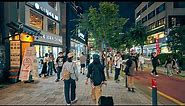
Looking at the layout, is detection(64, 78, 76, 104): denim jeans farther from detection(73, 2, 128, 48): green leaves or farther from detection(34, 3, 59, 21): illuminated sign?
detection(34, 3, 59, 21): illuminated sign

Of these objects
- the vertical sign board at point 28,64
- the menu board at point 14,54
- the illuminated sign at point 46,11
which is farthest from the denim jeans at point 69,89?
the illuminated sign at point 46,11

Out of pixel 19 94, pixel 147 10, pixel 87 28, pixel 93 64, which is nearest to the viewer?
pixel 93 64

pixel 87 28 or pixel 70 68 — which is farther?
pixel 87 28

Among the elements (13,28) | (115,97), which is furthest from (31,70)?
(115,97)

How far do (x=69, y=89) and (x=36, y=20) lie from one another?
862 inches

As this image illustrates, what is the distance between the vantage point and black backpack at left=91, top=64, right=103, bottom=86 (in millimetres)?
10459

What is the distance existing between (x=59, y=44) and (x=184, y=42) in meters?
20.0

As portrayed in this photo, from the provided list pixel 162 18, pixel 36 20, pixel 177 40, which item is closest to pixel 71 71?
pixel 36 20

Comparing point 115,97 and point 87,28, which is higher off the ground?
point 87,28

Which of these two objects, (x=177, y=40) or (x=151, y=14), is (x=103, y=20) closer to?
(x=177, y=40)

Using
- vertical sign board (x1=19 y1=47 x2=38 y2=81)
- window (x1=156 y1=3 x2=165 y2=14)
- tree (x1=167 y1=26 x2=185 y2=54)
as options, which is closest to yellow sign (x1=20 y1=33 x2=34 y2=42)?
vertical sign board (x1=19 y1=47 x2=38 y2=81)

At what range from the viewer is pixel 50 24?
4172 cm

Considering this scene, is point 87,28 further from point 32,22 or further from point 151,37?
point 151,37

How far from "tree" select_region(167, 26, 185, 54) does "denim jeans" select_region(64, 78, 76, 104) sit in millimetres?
22962
